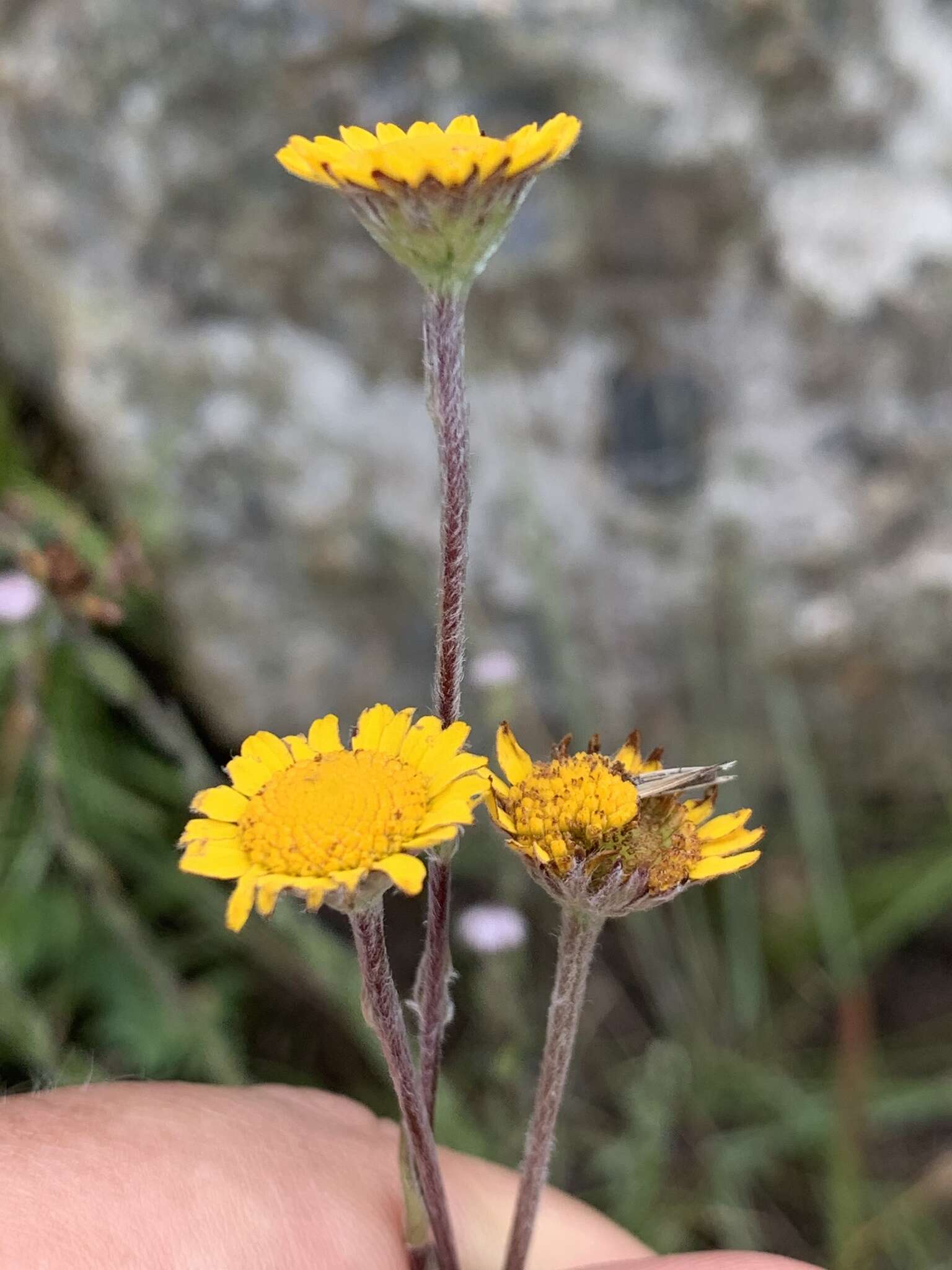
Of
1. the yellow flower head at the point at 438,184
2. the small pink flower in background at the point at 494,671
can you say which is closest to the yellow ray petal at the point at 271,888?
the yellow flower head at the point at 438,184

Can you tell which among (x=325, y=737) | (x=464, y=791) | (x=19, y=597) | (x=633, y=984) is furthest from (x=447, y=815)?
(x=633, y=984)

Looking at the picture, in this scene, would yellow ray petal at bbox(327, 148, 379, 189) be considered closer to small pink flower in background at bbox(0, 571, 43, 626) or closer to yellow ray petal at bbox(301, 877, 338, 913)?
yellow ray petal at bbox(301, 877, 338, 913)

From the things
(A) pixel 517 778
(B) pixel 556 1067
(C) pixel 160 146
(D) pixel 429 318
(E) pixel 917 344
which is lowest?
(B) pixel 556 1067

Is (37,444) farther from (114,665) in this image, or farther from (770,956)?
(770,956)

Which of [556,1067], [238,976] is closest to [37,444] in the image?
[238,976]

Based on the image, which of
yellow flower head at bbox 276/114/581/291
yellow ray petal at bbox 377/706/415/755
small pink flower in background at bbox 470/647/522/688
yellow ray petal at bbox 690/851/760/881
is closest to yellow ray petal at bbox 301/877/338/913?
yellow ray petal at bbox 377/706/415/755

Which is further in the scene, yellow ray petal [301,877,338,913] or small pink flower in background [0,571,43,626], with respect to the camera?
small pink flower in background [0,571,43,626]

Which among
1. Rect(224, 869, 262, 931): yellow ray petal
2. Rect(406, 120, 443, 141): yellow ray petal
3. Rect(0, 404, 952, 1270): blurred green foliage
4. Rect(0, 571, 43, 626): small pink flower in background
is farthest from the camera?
Rect(0, 404, 952, 1270): blurred green foliage
